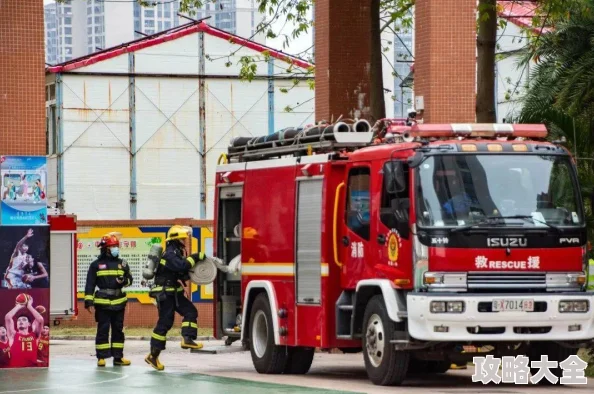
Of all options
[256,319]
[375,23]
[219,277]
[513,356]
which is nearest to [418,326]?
[513,356]

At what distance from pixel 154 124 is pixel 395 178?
106 ft

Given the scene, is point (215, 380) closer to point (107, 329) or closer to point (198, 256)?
point (198, 256)

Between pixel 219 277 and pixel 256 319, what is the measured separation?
5.09 ft

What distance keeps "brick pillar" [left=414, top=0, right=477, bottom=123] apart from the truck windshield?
17.0 feet

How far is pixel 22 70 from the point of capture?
2050 centimetres

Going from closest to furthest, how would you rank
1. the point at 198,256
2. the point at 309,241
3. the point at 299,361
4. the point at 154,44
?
the point at 309,241 < the point at 299,361 < the point at 198,256 < the point at 154,44

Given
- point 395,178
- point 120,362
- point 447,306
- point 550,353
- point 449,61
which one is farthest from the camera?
point 449,61

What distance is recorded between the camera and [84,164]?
47.6 m

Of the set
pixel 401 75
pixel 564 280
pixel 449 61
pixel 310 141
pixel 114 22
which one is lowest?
pixel 564 280

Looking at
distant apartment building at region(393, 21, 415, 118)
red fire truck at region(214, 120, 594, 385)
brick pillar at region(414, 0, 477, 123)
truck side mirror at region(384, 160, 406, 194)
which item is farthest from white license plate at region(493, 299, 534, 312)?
distant apartment building at region(393, 21, 415, 118)

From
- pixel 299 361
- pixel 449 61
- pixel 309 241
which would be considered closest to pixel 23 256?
pixel 299 361

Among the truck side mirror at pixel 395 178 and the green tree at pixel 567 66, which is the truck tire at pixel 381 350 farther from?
the green tree at pixel 567 66

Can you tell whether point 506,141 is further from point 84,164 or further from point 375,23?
point 84,164

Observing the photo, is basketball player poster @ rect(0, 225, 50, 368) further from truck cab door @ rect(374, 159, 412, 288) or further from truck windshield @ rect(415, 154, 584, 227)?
truck windshield @ rect(415, 154, 584, 227)
